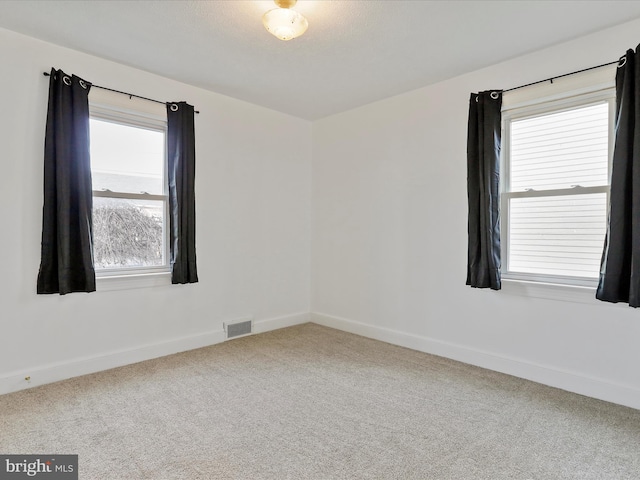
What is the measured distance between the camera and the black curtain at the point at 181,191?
344cm

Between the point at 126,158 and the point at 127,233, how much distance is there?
26.3 inches

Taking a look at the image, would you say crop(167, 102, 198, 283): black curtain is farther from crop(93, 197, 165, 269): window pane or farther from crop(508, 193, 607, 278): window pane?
crop(508, 193, 607, 278): window pane

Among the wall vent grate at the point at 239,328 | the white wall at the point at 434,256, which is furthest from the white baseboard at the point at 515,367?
the wall vent grate at the point at 239,328

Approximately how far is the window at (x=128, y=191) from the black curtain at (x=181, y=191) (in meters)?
0.12

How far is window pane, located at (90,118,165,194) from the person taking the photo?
3133 mm

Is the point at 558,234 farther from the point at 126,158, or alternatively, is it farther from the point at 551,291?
the point at 126,158

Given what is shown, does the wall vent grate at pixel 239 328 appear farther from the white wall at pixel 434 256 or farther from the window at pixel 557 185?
the window at pixel 557 185

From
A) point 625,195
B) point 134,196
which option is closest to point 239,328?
point 134,196

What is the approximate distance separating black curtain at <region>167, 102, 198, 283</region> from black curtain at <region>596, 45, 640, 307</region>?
132 inches

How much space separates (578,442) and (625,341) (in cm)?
91

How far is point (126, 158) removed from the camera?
329 centimetres

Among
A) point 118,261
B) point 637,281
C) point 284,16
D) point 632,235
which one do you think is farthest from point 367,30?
point 118,261

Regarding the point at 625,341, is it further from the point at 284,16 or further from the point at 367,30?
the point at 284,16

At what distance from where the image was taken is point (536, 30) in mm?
2590
